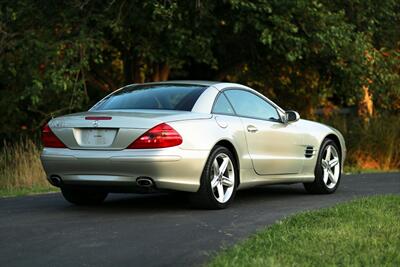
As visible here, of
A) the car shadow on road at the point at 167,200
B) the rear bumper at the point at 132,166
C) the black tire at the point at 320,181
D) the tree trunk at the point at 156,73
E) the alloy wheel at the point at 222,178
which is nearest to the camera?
the rear bumper at the point at 132,166

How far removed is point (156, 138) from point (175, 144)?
0.21 metres

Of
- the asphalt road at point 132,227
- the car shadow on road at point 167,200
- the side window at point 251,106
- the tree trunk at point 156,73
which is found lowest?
the car shadow on road at point 167,200

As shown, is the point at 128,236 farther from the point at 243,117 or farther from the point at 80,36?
the point at 80,36

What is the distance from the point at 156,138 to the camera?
8.10 metres

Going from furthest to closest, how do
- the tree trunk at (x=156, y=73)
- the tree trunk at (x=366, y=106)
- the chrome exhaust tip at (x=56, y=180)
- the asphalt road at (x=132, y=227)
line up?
the tree trunk at (x=366, y=106) → the tree trunk at (x=156, y=73) → the chrome exhaust tip at (x=56, y=180) → the asphalt road at (x=132, y=227)

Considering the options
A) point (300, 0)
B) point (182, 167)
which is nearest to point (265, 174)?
point (182, 167)

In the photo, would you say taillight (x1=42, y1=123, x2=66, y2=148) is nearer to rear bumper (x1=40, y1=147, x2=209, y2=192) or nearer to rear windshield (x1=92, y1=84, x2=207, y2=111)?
rear bumper (x1=40, y1=147, x2=209, y2=192)

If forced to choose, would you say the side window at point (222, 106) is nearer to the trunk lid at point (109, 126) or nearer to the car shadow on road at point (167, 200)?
the trunk lid at point (109, 126)

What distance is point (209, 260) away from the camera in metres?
5.76

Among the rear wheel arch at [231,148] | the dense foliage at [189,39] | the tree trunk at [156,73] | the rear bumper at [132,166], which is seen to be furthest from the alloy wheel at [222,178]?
the tree trunk at [156,73]

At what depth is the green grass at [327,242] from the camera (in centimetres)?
558

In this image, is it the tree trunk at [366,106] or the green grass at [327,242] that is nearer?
the green grass at [327,242]

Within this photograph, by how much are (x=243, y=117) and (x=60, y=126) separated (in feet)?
7.08

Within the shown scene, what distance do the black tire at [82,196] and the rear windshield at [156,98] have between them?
0.98 metres
